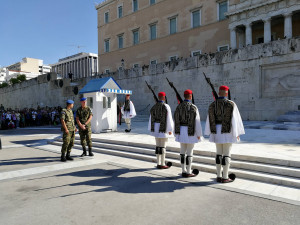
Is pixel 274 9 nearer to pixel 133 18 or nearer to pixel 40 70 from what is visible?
pixel 133 18

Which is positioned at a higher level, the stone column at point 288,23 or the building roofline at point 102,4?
the building roofline at point 102,4

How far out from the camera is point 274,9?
865 inches

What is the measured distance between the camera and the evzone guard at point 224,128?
514 centimetres

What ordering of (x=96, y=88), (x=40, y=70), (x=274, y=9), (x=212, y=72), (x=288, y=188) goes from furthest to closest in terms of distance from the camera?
(x=40, y=70) < (x=274, y=9) < (x=212, y=72) < (x=96, y=88) < (x=288, y=188)

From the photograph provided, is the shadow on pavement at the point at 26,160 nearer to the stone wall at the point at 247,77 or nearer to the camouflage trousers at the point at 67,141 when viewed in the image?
the camouflage trousers at the point at 67,141

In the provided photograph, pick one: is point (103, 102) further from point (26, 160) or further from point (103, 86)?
point (26, 160)

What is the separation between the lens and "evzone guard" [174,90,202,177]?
5.66m

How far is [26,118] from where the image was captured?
22688 mm

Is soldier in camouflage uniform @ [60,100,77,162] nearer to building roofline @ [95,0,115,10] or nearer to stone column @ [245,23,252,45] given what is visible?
stone column @ [245,23,252,45]

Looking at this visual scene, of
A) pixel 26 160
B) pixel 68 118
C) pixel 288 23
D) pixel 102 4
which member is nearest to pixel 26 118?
pixel 26 160

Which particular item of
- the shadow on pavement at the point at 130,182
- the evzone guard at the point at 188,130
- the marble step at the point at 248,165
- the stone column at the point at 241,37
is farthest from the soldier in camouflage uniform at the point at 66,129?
the stone column at the point at 241,37

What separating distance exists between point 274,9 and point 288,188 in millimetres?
22256

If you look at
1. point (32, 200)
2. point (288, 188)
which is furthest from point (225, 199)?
point (32, 200)

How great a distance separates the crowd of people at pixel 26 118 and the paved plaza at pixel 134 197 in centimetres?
1600
